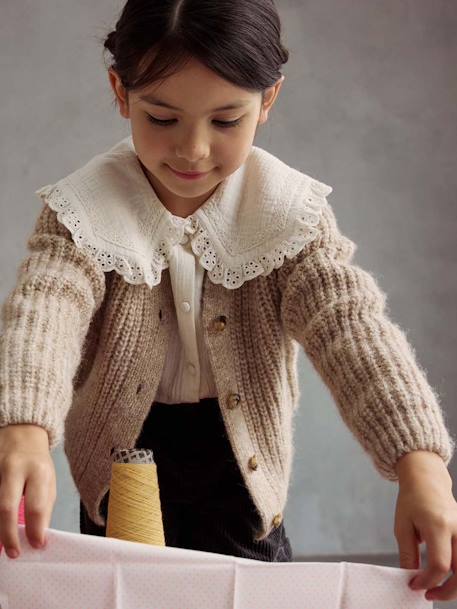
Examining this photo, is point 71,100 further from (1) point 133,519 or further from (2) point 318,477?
(1) point 133,519

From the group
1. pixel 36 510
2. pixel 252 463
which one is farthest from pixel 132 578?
pixel 252 463

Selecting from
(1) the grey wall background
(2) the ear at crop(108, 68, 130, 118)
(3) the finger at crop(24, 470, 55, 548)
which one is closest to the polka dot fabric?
(3) the finger at crop(24, 470, 55, 548)

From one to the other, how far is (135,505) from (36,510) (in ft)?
Answer: 0.45

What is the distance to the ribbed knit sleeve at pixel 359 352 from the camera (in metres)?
0.89

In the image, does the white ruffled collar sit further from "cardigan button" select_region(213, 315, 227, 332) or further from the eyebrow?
the eyebrow

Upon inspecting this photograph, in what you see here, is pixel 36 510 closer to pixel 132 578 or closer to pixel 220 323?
pixel 132 578

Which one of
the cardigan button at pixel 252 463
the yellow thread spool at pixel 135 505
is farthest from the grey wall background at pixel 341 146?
the yellow thread spool at pixel 135 505

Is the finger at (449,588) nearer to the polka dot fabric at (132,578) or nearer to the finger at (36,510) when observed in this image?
the polka dot fabric at (132,578)

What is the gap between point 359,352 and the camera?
970 millimetres

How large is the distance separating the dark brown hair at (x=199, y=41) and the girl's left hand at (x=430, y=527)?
0.40m

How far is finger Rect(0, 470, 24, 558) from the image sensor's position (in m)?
0.76

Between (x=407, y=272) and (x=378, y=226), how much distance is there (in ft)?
0.41

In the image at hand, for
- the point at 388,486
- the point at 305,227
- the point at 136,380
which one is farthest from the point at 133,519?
the point at 388,486

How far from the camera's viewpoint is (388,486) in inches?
94.0
